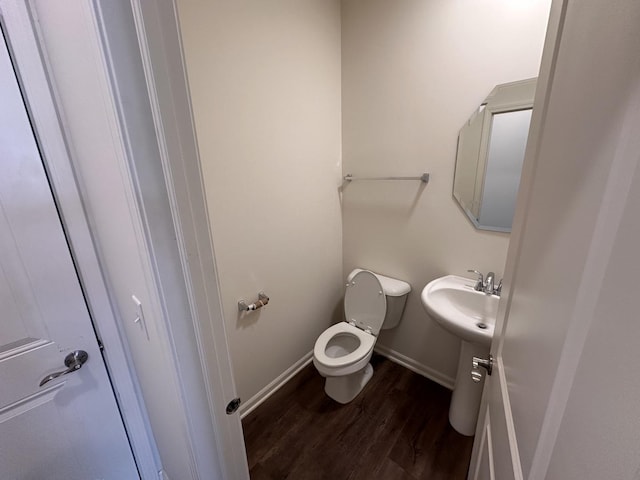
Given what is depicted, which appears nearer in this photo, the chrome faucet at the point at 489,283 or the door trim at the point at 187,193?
the door trim at the point at 187,193

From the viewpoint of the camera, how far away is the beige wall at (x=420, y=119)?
1.27 m

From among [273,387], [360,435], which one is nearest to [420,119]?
[360,435]

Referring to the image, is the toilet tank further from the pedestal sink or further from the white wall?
the white wall

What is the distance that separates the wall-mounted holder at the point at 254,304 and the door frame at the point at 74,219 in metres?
0.56

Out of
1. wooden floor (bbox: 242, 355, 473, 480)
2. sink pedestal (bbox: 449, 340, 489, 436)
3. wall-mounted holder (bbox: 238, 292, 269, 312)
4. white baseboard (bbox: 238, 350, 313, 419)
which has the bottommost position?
wooden floor (bbox: 242, 355, 473, 480)

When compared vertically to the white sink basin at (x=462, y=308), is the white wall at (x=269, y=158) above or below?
above

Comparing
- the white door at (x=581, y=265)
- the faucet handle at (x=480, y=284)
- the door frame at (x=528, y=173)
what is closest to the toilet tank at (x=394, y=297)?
the faucet handle at (x=480, y=284)

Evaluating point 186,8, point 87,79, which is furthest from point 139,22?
point 186,8

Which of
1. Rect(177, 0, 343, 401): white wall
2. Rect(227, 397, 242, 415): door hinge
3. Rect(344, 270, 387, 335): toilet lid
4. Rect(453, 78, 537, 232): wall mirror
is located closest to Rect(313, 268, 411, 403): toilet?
Rect(344, 270, 387, 335): toilet lid

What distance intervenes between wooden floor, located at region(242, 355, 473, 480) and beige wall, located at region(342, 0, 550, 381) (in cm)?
32

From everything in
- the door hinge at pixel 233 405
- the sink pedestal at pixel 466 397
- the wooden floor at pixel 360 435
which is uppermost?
the door hinge at pixel 233 405

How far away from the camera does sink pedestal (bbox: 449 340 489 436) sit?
142cm

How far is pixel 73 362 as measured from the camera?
91 centimetres

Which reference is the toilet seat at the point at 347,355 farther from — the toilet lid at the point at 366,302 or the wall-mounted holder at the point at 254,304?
the wall-mounted holder at the point at 254,304
